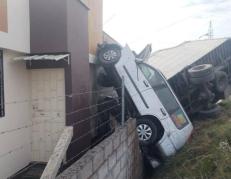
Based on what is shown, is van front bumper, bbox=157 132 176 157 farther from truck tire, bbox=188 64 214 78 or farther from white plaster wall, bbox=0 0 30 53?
white plaster wall, bbox=0 0 30 53

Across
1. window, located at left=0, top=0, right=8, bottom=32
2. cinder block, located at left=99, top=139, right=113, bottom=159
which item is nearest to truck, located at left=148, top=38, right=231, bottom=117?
cinder block, located at left=99, top=139, right=113, bottom=159

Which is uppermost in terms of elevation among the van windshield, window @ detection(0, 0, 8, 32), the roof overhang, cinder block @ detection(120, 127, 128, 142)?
window @ detection(0, 0, 8, 32)

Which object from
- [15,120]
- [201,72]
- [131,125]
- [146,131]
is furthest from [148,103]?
[15,120]

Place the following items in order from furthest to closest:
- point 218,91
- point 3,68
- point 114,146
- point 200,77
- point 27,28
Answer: point 218,91 < point 200,77 < point 27,28 < point 3,68 < point 114,146

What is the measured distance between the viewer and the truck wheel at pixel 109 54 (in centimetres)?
960

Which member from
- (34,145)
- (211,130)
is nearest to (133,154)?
(34,145)

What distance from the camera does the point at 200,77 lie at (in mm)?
11117

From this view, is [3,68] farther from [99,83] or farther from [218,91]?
[218,91]

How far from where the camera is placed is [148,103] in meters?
9.37

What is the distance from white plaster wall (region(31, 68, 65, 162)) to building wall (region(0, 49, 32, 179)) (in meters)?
0.15

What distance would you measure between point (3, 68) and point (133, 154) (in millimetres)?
3156

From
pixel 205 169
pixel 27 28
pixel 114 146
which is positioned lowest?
pixel 205 169

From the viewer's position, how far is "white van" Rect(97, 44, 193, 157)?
9.21 metres

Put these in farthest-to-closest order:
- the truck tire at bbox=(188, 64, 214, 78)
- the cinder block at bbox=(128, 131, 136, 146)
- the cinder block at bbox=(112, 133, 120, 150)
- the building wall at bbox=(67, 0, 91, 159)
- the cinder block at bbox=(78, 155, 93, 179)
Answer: the truck tire at bbox=(188, 64, 214, 78), the building wall at bbox=(67, 0, 91, 159), the cinder block at bbox=(128, 131, 136, 146), the cinder block at bbox=(112, 133, 120, 150), the cinder block at bbox=(78, 155, 93, 179)
